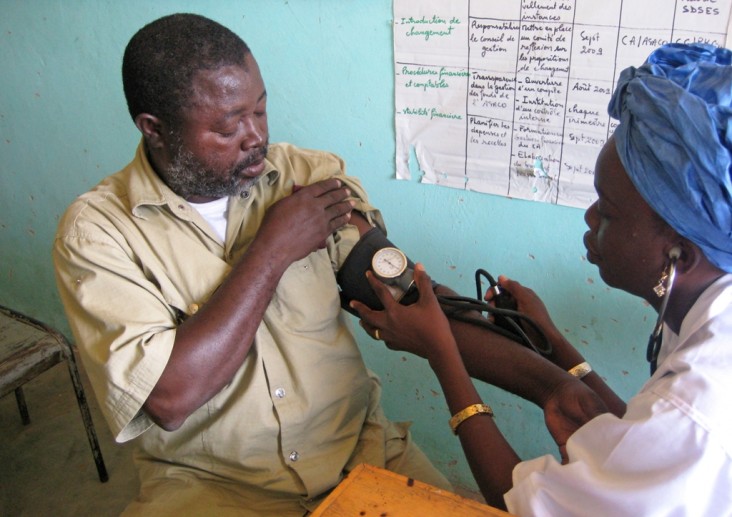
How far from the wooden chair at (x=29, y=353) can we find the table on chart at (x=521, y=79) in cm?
145

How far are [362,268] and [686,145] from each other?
30.8 inches

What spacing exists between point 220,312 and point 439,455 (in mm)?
1414

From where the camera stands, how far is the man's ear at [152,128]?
4.46 ft

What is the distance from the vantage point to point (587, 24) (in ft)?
5.12

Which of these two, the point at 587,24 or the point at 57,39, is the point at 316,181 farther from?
the point at 57,39

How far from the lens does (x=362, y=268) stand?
59.2 inches

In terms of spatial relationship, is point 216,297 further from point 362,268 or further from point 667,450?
point 667,450

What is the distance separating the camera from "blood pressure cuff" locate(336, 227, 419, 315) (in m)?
1.49

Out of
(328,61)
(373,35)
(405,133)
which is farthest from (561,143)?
(328,61)

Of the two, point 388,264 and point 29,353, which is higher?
point 388,264

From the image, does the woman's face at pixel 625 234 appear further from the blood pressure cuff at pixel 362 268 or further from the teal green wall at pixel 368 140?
the teal green wall at pixel 368 140

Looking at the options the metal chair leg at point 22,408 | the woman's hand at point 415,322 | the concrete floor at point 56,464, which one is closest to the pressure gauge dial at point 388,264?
the woman's hand at point 415,322

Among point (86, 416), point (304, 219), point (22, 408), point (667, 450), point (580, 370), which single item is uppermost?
point (304, 219)

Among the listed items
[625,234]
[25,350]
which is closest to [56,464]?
[25,350]
